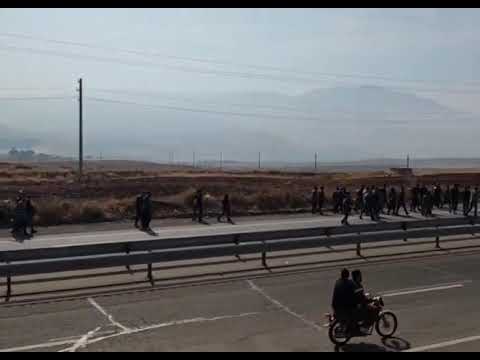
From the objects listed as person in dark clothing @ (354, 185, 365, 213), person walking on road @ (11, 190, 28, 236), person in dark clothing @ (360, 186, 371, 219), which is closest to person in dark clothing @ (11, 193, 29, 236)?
person walking on road @ (11, 190, 28, 236)

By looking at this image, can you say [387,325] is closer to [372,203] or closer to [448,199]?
[372,203]

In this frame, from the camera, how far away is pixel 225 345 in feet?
30.0

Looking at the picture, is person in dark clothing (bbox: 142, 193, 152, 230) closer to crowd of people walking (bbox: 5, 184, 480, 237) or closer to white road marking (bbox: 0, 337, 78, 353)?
crowd of people walking (bbox: 5, 184, 480, 237)

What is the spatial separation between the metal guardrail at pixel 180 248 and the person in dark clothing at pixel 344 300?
5222 millimetres

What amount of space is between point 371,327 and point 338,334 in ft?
2.63

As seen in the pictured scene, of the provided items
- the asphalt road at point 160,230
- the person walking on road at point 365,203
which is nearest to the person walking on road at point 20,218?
the asphalt road at point 160,230

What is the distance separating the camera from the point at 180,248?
51.1 feet

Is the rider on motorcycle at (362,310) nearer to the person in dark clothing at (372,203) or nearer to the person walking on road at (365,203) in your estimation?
the person in dark clothing at (372,203)

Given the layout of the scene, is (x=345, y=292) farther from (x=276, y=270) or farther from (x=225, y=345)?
(x=276, y=270)

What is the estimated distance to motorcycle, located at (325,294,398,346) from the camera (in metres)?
9.33

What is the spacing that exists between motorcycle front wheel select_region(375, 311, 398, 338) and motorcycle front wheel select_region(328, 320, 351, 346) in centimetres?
65

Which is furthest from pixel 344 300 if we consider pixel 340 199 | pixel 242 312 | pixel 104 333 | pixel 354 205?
pixel 354 205
